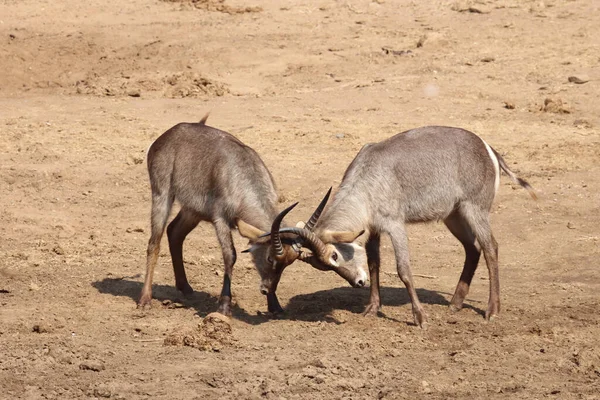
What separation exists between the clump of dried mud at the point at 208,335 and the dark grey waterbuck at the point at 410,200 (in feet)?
3.05

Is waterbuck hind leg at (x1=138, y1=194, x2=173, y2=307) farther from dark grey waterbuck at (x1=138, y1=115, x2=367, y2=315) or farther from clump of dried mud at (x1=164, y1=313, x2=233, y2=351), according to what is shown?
clump of dried mud at (x1=164, y1=313, x2=233, y2=351)

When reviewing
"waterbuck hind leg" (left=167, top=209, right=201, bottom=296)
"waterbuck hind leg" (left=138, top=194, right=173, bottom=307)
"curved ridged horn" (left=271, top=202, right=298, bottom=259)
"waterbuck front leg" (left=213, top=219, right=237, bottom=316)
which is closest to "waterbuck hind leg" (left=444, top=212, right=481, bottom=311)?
"curved ridged horn" (left=271, top=202, right=298, bottom=259)

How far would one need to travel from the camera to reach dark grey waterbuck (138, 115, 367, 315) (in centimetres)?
885

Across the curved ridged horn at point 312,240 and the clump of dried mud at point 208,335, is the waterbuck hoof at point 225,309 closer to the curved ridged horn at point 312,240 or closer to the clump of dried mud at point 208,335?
the clump of dried mud at point 208,335

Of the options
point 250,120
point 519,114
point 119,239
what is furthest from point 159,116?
point 519,114

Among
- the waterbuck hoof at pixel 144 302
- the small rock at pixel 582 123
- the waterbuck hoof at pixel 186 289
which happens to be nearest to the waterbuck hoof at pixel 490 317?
the waterbuck hoof at pixel 186 289

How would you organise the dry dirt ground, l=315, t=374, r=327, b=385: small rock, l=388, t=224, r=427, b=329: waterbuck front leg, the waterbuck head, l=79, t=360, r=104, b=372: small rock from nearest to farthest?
l=315, t=374, r=327, b=385: small rock < l=79, t=360, r=104, b=372: small rock < the dry dirt ground < the waterbuck head < l=388, t=224, r=427, b=329: waterbuck front leg

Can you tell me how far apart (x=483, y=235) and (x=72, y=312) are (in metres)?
3.67

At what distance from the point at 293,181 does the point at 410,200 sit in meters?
3.88

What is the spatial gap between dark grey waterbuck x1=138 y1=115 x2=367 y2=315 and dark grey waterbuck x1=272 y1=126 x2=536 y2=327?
0.30 meters

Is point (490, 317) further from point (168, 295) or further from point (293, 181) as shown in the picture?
point (293, 181)

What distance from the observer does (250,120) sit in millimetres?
15070

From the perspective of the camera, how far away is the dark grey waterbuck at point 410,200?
9055 millimetres

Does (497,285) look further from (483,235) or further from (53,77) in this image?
(53,77)
